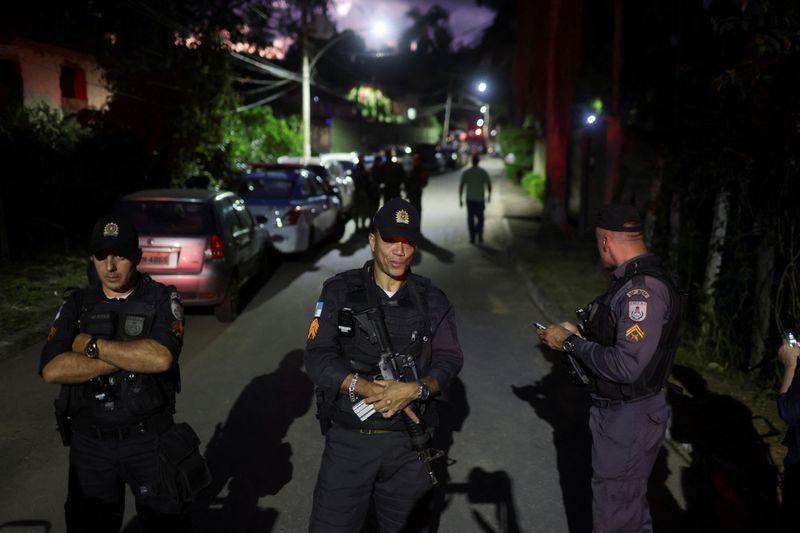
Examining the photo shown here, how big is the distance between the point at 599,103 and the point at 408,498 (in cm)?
2984

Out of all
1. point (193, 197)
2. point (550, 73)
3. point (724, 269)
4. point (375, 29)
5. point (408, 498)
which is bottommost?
point (408, 498)

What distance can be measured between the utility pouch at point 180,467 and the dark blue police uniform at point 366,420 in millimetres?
582

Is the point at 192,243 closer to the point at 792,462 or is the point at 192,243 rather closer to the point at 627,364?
the point at 627,364

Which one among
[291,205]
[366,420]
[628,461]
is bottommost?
[628,461]

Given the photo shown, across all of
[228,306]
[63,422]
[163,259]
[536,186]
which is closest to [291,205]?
[228,306]

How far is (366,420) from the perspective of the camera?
2.85 meters

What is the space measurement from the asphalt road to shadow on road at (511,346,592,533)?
1cm

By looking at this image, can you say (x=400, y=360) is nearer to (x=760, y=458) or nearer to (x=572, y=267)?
(x=760, y=458)

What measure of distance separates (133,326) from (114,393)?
12.0 inches

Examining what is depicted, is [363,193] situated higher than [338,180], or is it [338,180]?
[338,180]

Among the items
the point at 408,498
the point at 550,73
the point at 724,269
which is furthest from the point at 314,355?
the point at 550,73

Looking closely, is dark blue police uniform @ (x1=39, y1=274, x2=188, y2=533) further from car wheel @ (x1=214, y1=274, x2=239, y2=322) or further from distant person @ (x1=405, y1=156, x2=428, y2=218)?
distant person @ (x1=405, y1=156, x2=428, y2=218)

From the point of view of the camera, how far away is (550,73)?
16.1 meters

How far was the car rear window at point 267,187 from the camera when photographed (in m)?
12.1
